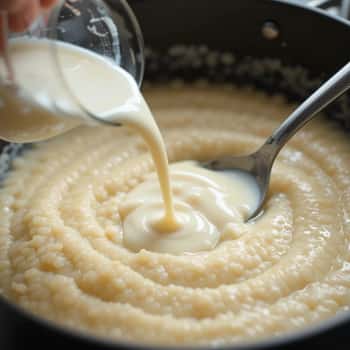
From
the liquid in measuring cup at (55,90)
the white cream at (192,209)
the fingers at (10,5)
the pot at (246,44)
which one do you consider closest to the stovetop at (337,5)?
the pot at (246,44)

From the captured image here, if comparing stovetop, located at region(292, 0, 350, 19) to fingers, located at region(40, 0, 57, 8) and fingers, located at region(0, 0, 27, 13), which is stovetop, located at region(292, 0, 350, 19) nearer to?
fingers, located at region(40, 0, 57, 8)

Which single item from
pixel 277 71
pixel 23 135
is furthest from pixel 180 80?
pixel 23 135

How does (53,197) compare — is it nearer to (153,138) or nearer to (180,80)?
(153,138)

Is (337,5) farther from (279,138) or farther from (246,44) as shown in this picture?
(279,138)

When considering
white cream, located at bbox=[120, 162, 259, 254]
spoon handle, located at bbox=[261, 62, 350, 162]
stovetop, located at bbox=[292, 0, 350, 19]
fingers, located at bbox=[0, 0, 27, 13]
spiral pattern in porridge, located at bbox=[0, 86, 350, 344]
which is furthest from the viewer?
stovetop, located at bbox=[292, 0, 350, 19]

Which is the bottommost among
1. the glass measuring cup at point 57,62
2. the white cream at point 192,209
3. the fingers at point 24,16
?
the white cream at point 192,209

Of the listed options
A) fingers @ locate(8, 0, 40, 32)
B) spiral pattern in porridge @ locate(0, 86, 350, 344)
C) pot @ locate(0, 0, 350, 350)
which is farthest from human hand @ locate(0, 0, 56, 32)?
pot @ locate(0, 0, 350, 350)

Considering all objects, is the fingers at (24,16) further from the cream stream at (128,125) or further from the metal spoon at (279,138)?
the metal spoon at (279,138)
